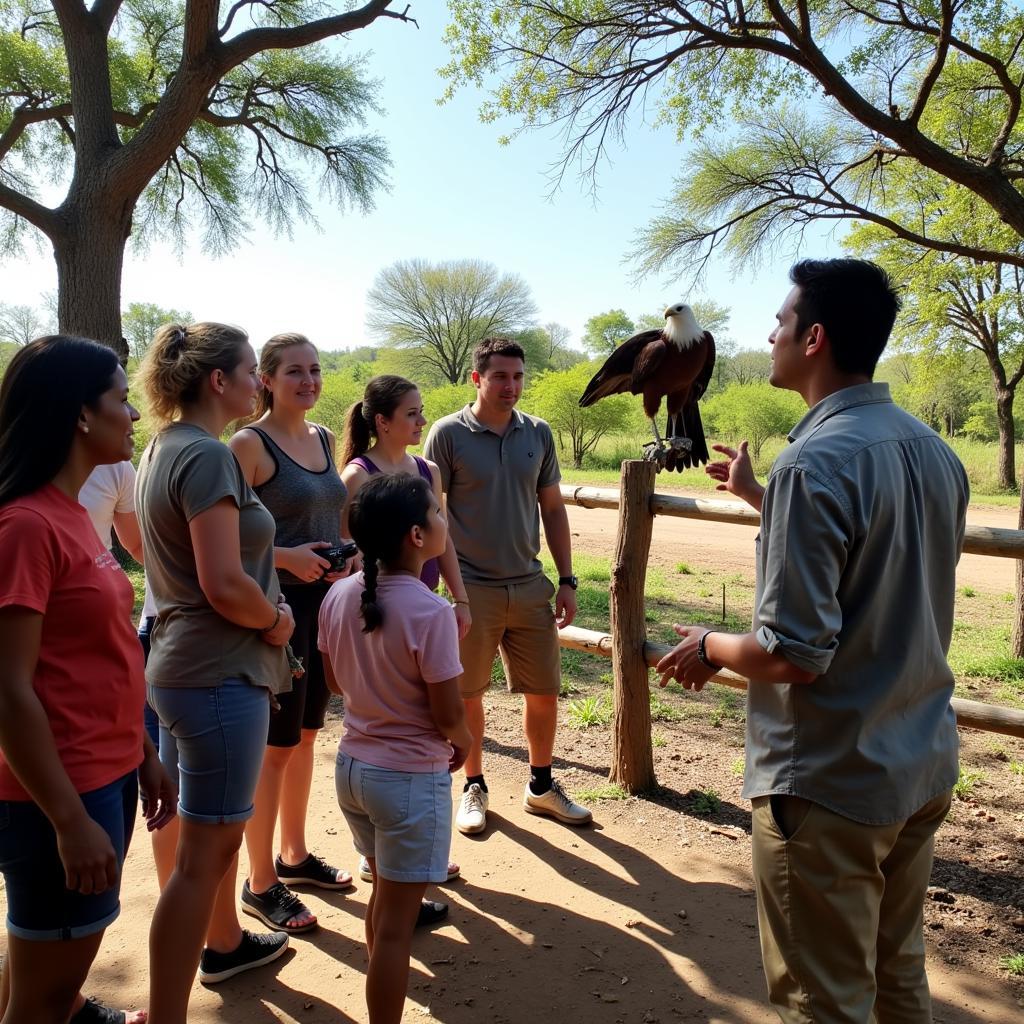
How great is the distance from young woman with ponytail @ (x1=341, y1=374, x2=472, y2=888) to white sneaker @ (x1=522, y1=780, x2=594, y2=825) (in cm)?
62

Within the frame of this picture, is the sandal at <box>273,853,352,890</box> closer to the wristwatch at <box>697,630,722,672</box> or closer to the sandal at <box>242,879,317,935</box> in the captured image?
the sandal at <box>242,879,317,935</box>

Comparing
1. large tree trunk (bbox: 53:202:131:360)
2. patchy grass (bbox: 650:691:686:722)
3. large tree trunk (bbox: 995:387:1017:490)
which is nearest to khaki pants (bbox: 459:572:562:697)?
patchy grass (bbox: 650:691:686:722)

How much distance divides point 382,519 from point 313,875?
1.91 m

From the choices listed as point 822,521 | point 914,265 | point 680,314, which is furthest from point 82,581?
point 914,265

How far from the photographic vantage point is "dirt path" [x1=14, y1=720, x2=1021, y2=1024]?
8.26ft

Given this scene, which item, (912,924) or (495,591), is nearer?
(912,924)

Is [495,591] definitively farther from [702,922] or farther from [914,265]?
[914,265]

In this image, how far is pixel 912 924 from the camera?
1.79 metres

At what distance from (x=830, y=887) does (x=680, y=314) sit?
2315mm

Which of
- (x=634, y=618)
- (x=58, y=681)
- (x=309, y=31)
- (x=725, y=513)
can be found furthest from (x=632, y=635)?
(x=309, y=31)

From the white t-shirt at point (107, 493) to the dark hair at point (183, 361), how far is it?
0.73 metres

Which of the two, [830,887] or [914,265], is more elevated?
[914,265]

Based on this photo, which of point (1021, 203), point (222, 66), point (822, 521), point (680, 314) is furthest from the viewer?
point (222, 66)

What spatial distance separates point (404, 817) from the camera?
6.66ft
